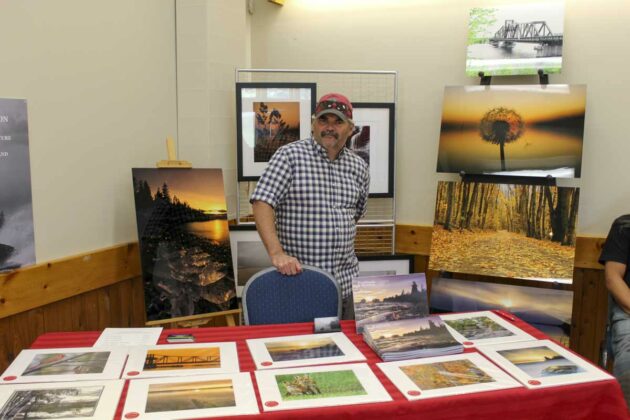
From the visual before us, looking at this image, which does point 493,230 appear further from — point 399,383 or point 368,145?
point 399,383

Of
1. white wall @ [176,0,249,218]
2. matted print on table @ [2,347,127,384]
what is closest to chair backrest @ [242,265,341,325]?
matted print on table @ [2,347,127,384]

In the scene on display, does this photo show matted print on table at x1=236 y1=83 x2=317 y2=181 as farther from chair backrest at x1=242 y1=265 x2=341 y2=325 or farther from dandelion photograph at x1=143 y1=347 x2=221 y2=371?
dandelion photograph at x1=143 y1=347 x2=221 y2=371

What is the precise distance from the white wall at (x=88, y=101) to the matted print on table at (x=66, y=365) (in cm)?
93

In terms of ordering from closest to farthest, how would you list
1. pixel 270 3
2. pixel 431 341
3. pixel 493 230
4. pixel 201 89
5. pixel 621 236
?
pixel 431 341
pixel 621 236
pixel 493 230
pixel 201 89
pixel 270 3

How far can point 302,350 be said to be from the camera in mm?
1664

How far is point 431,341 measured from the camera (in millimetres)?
1678

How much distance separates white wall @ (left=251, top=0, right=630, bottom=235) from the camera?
120 inches

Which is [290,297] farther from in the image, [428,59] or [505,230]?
[428,59]

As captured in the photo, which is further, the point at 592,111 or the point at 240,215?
the point at 240,215

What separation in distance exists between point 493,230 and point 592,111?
86 cm

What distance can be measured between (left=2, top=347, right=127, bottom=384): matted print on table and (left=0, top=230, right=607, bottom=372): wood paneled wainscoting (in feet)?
2.43

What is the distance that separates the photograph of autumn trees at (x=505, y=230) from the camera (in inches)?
113

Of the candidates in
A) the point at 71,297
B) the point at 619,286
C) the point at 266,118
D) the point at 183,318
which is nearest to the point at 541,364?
the point at 619,286

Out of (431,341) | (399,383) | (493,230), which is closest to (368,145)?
(493,230)
